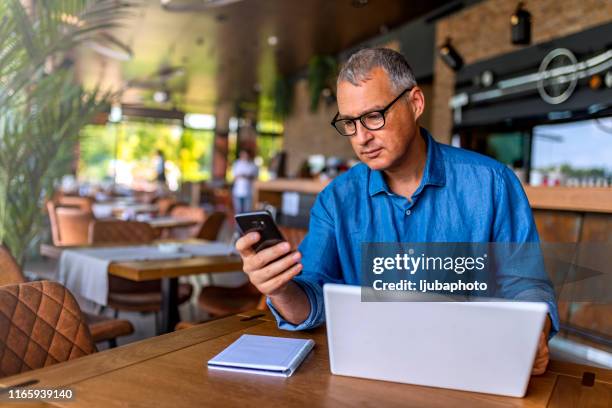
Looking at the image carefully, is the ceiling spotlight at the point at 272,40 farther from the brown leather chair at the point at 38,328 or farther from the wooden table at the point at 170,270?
the brown leather chair at the point at 38,328

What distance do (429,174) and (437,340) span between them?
0.69 metres

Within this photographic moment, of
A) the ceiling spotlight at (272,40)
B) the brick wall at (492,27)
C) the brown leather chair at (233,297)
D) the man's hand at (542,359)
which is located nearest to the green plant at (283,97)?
the ceiling spotlight at (272,40)

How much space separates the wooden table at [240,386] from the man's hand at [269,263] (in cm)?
18

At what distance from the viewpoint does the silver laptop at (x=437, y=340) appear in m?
0.94

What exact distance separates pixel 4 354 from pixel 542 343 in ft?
4.08

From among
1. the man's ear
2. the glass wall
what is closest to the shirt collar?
the man's ear

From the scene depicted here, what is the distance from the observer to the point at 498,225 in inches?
61.5

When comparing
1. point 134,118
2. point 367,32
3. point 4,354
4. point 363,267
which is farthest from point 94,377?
point 134,118

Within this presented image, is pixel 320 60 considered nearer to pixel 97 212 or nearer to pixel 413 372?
pixel 97 212

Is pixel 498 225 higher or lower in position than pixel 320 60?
lower

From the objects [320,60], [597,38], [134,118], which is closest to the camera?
[597,38]

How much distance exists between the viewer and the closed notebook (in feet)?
3.80

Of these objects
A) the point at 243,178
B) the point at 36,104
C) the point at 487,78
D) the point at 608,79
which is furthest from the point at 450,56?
the point at 243,178

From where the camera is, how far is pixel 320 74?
38.3 feet
